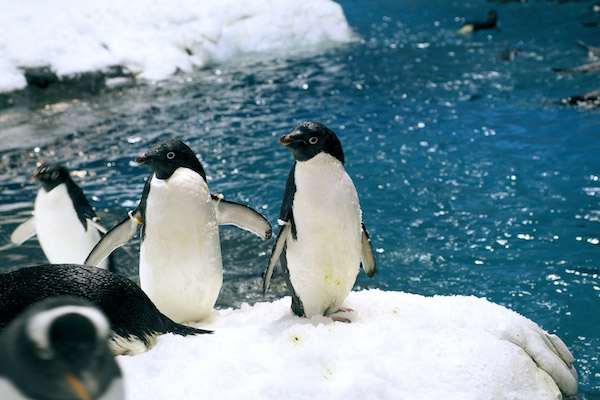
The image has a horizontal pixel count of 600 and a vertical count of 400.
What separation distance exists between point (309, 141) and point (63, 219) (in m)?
2.09

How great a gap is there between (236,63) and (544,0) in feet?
35.9

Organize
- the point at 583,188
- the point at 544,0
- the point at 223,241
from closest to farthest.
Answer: the point at 223,241 < the point at 583,188 < the point at 544,0

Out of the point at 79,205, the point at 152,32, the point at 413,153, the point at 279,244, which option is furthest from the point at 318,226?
the point at 152,32

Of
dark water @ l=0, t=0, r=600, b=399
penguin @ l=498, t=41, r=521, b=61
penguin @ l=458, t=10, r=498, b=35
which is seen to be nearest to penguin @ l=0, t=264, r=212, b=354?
dark water @ l=0, t=0, r=600, b=399

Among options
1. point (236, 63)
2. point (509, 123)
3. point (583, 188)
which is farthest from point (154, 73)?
point (583, 188)

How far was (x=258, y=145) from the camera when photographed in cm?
800

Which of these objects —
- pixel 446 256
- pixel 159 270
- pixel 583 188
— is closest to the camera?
pixel 159 270

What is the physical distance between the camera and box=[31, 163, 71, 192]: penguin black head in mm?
3881

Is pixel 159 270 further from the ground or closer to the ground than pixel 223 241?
further from the ground

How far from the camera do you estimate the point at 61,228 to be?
4051 mm

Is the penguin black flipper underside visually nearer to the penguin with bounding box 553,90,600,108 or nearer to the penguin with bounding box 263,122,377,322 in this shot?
the penguin with bounding box 263,122,377,322

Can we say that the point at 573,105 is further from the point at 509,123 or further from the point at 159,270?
the point at 159,270

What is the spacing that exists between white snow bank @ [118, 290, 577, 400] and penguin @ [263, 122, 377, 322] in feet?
0.50

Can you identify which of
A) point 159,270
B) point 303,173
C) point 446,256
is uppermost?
point 303,173
